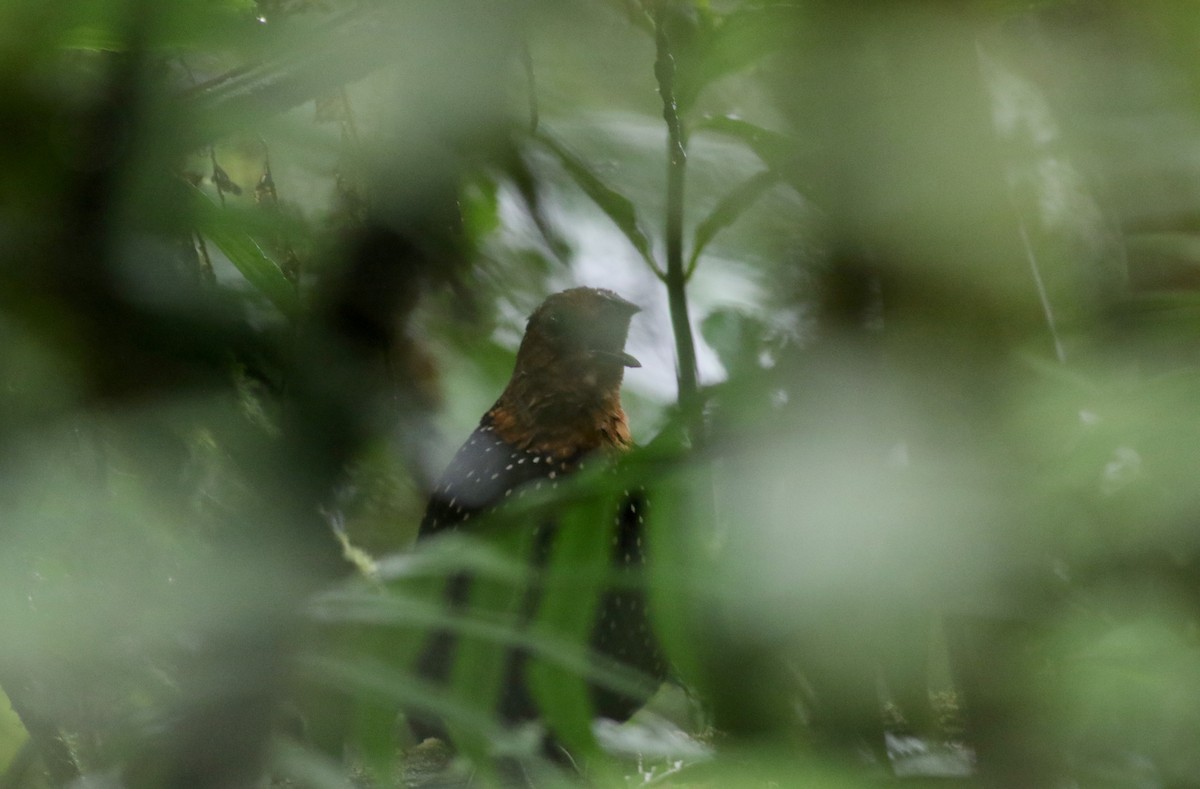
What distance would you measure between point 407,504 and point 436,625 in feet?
1.96

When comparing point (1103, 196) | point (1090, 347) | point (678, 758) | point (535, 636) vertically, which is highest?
point (1103, 196)

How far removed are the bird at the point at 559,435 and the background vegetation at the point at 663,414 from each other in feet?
0.67

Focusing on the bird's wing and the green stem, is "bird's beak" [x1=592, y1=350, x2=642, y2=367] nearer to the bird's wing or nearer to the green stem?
the bird's wing

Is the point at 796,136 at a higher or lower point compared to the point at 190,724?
higher

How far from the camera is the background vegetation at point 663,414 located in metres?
0.52

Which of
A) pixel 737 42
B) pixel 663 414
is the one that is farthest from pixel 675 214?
pixel 663 414

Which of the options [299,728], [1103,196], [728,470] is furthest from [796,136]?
[299,728]

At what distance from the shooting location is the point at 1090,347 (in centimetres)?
84

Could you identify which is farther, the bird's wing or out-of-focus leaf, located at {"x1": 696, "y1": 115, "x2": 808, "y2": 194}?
the bird's wing

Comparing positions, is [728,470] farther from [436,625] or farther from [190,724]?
[190,724]

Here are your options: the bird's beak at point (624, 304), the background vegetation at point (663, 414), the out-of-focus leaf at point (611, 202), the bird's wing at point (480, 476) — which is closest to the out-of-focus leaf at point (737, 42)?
the background vegetation at point (663, 414)

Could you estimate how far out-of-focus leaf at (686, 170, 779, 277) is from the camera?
961 mm

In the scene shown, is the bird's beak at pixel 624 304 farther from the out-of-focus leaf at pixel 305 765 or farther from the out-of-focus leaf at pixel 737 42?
the out-of-focus leaf at pixel 305 765

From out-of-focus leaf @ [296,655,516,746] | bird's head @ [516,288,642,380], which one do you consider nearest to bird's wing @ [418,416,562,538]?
bird's head @ [516,288,642,380]
